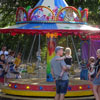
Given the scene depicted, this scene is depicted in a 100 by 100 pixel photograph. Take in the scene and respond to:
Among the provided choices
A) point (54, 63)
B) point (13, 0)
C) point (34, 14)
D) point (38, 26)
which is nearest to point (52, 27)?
point (38, 26)

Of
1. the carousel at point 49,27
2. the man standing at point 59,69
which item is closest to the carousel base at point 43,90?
the carousel at point 49,27

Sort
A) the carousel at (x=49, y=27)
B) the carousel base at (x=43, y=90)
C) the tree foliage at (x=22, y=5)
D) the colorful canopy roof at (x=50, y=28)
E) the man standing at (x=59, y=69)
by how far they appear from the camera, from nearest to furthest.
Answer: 1. the man standing at (x=59, y=69)
2. the colorful canopy roof at (x=50, y=28)
3. the carousel at (x=49, y=27)
4. the carousel base at (x=43, y=90)
5. the tree foliage at (x=22, y=5)

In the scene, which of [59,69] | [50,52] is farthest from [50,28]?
[59,69]

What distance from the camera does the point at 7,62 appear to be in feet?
39.8

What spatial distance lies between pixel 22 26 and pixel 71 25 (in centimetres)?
168

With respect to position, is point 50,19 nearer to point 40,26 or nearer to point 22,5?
point 40,26

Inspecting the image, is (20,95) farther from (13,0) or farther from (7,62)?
(13,0)

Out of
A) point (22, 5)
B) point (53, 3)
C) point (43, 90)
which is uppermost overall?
point (53, 3)

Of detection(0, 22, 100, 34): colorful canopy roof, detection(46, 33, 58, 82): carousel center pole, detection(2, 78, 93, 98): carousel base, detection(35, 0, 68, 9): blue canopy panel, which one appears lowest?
detection(2, 78, 93, 98): carousel base

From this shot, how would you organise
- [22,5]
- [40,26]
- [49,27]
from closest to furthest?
[49,27]
[40,26]
[22,5]

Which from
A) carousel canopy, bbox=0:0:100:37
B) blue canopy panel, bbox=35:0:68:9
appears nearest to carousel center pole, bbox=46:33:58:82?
carousel canopy, bbox=0:0:100:37

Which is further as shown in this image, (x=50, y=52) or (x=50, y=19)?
(x=50, y=52)

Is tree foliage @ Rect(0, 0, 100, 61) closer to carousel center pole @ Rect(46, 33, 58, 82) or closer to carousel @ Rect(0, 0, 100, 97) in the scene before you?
carousel center pole @ Rect(46, 33, 58, 82)

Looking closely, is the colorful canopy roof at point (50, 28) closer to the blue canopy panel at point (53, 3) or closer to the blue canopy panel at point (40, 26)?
the blue canopy panel at point (40, 26)
